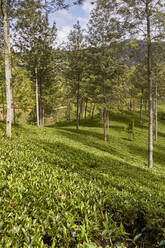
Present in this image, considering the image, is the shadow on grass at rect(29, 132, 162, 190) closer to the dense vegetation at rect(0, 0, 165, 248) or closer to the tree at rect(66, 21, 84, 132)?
the dense vegetation at rect(0, 0, 165, 248)

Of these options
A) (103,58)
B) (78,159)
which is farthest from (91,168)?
(103,58)

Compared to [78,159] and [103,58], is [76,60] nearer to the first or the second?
[103,58]

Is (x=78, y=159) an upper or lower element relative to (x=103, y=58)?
lower

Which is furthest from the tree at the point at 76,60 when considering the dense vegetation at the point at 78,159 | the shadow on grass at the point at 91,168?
the shadow on grass at the point at 91,168

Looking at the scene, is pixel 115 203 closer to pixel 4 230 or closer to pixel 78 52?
pixel 4 230

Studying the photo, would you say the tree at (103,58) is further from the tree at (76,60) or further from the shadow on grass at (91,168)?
the shadow on grass at (91,168)

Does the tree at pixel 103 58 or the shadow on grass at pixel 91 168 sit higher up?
the tree at pixel 103 58

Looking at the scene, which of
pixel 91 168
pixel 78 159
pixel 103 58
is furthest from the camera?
pixel 103 58

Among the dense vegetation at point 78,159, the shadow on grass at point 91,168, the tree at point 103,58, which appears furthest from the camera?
the tree at point 103,58

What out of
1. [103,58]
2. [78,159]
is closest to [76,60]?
[103,58]

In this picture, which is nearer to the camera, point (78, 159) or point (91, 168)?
point (91, 168)

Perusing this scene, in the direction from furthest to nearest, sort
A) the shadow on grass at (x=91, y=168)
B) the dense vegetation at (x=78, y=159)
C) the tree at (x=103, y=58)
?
the tree at (x=103, y=58), the shadow on grass at (x=91, y=168), the dense vegetation at (x=78, y=159)

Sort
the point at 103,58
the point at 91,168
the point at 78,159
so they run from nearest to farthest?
the point at 91,168, the point at 78,159, the point at 103,58

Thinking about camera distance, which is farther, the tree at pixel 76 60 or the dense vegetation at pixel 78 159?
the tree at pixel 76 60
